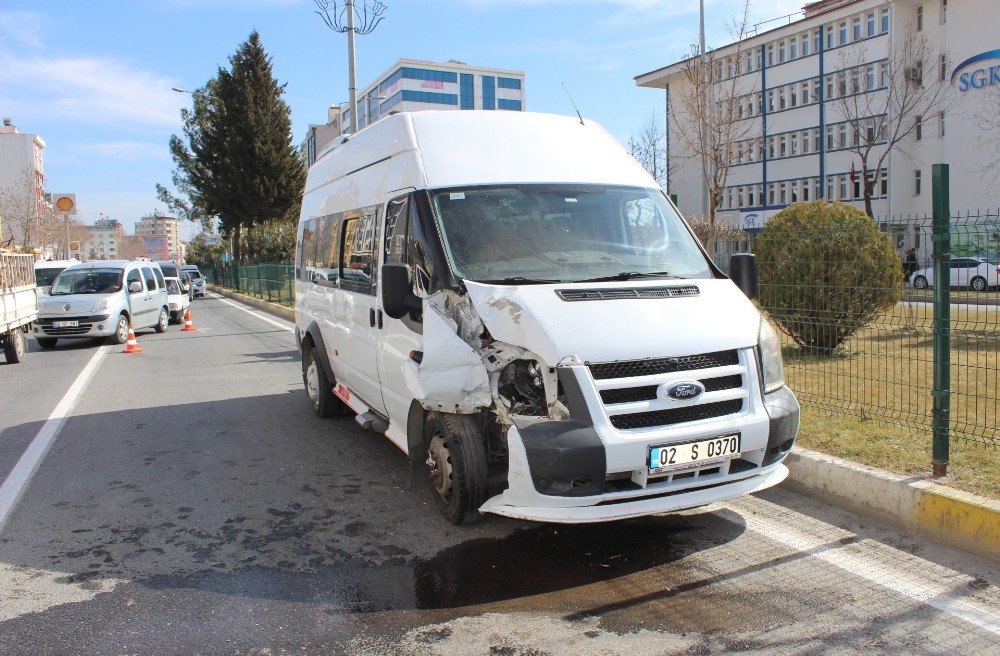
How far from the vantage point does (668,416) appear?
4070 millimetres

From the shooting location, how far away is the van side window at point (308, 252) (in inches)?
328

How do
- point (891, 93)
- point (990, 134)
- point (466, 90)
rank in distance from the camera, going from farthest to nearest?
point (466, 90), point (990, 134), point (891, 93)

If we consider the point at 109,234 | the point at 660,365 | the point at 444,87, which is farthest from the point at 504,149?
the point at 109,234

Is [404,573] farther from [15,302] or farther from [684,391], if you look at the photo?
[15,302]

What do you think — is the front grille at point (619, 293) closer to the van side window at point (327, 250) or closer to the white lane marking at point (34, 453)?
the van side window at point (327, 250)

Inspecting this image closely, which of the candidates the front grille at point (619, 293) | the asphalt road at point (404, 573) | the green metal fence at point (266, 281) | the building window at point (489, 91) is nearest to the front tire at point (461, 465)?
the asphalt road at point (404, 573)

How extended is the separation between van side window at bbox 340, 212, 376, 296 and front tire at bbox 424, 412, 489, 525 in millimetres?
1683

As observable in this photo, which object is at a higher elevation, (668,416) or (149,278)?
(149,278)

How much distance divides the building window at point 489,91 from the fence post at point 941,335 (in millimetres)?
104826

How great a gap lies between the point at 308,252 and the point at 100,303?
9.85 m

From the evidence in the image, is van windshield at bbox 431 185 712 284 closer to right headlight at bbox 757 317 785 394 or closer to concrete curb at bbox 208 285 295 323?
right headlight at bbox 757 317 785 394

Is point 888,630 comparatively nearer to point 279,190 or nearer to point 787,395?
point 787,395

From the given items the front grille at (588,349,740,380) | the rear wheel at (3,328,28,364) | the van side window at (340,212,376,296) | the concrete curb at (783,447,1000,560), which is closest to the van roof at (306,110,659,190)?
the van side window at (340,212,376,296)

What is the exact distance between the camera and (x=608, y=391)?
399 cm
